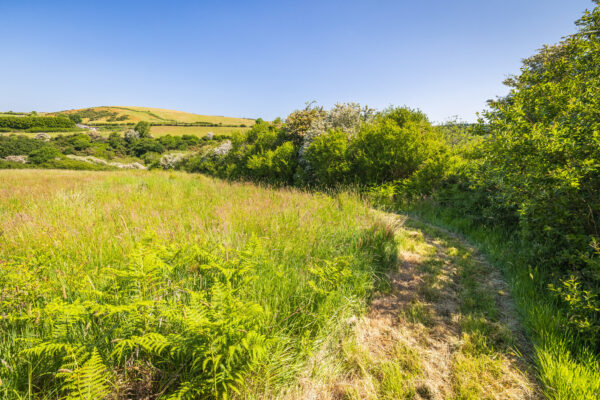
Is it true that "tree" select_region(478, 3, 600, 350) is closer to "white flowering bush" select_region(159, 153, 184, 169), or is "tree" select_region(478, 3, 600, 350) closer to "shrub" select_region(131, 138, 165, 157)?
"white flowering bush" select_region(159, 153, 184, 169)

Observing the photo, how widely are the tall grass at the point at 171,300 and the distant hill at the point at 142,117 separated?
62005mm

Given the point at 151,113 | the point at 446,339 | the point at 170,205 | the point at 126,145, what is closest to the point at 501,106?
the point at 446,339

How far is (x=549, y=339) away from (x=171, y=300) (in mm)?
3792

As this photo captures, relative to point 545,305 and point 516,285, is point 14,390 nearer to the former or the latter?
point 545,305

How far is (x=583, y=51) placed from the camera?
3406 mm

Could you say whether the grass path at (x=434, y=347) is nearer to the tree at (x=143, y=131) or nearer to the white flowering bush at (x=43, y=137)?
the tree at (x=143, y=131)

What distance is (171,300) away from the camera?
6.94 feet

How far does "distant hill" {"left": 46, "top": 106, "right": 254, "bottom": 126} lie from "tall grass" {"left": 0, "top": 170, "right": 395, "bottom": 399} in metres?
62.0

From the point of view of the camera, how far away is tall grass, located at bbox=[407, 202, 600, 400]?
1.85 metres

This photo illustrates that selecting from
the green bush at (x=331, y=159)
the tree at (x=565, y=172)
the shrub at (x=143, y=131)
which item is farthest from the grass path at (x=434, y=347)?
the shrub at (x=143, y=131)

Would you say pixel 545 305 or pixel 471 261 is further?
pixel 471 261

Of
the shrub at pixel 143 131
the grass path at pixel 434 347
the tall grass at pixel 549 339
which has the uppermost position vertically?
the shrub at pixel 143 131

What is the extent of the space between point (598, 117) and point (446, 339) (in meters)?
3.56

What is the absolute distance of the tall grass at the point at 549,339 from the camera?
1852 millimetres
